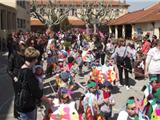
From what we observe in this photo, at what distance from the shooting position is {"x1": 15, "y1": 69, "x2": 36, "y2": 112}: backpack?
6796 mm

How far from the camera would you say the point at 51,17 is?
8194 centimetres

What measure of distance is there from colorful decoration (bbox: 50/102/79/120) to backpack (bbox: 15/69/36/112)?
1.02 metres

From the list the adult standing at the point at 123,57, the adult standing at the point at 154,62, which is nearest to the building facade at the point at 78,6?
the adult standing at the point at 123,57

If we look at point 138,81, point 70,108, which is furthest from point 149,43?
point 70,108

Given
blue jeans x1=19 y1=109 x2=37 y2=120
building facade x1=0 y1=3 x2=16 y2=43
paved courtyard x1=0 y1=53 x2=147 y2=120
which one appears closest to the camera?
blue jeans x1=19 y1=109 x2=37 y2=120

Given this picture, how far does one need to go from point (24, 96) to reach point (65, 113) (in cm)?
128

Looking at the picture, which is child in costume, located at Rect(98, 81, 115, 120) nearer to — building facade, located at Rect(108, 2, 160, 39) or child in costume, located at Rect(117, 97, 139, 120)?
child in costume, located at Rect(117, 97, 139, 120)

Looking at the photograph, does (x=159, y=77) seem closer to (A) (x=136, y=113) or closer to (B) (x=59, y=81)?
(B) (x=59, y=81)

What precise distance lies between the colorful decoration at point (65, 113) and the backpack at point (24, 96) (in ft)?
3.34

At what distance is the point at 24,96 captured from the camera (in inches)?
268

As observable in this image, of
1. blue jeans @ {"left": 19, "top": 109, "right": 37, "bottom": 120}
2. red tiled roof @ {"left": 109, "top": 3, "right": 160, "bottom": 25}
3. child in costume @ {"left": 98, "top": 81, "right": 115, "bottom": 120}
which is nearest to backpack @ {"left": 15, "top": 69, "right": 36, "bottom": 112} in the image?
blue jeans @ {"left": 19, "top": 109, "right": 37, "bottom": 120}

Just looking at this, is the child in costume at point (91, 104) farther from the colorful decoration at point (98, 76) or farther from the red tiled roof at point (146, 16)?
the red tiled roof at point (146, 16)

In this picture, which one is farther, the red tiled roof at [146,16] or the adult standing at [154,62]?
the red tiled roof at [146,16]

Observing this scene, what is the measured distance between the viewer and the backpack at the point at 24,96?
680cm
